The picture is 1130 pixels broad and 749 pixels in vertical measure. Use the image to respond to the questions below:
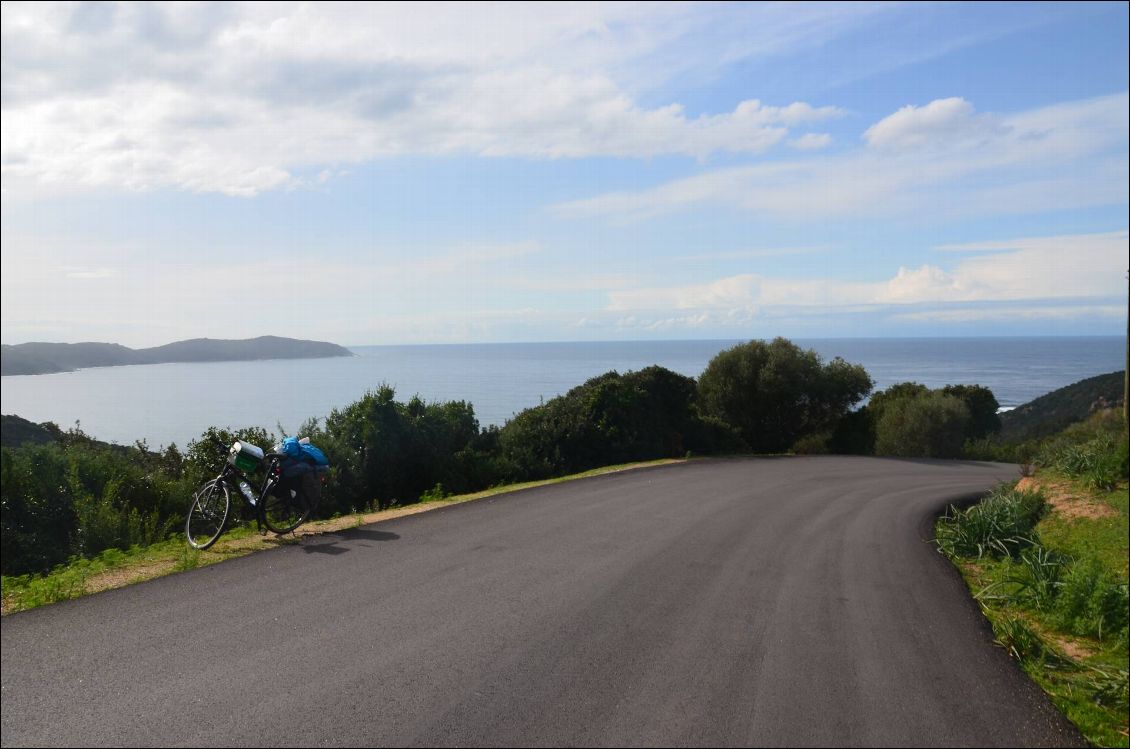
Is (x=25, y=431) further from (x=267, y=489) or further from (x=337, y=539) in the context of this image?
(x=337, y=539)

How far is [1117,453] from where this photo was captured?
36.6 feet

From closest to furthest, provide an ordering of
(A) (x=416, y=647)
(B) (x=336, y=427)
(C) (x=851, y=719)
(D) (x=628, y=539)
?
(C) (x=851, y=719) → (A) (x=416, y=647) → (D) (x=628, y=539) → (B) (x=336, y=427)

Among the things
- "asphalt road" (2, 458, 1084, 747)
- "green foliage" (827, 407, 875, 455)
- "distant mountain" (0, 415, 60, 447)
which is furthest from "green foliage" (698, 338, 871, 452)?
"distant mountain" (0, 415, 60, 447)

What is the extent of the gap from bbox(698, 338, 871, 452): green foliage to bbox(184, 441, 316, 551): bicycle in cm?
2843

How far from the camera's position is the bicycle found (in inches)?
356

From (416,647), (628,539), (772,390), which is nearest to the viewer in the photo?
(416,647)

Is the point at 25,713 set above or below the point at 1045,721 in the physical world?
above

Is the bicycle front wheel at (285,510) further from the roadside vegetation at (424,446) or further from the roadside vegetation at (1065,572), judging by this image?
the roadside vegetation at (1065,572)

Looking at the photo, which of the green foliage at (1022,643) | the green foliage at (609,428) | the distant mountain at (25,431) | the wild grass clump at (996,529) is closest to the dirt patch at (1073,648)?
the green foliage at (1022,643)

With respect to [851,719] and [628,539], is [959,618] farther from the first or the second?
[628,539]

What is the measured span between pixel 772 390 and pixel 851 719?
32127mm

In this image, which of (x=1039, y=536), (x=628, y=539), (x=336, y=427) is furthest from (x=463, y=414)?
(x=1039, y=536)

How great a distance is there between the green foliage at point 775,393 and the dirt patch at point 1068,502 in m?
22.4

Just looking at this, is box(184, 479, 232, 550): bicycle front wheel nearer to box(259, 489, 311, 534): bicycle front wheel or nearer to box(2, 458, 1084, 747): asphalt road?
box(259, 489, 311, 534): bicycle front wheel
